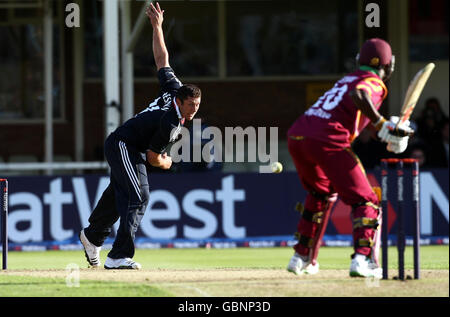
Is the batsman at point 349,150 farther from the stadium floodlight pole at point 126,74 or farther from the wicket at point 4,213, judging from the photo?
the stadium floodlight pole at point 126,74

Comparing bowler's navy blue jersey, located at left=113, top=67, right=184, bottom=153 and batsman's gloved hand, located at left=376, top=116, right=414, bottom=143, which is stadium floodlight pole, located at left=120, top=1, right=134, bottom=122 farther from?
batsman's gloved hand, located at left=376, top=116, right=414, bottom=143

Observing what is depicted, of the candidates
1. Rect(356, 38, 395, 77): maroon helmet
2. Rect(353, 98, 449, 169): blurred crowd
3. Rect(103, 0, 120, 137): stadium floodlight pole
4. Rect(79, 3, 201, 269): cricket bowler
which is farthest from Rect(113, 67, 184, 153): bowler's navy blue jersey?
Rect(353, 98, 449, 169): blurred crowd

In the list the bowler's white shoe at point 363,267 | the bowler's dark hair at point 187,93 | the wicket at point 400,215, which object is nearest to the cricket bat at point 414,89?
the wicket at point 400,215

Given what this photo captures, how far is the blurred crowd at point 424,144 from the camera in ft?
54.9

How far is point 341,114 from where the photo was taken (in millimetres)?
8359

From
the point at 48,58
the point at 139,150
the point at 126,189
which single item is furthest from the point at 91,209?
the point at 126,189

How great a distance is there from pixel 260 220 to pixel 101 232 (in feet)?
17.9

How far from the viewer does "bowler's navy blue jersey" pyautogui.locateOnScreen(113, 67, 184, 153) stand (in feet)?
31.8

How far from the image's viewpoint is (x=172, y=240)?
50.6ft

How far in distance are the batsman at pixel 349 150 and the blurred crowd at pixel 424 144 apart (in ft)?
25.0

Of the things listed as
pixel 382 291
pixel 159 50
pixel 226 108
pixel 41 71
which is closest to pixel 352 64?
pixel 226 108

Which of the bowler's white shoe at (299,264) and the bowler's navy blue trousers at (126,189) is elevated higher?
the bowler's navy blue trousers at (126,189)

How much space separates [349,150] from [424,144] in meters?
9.40
